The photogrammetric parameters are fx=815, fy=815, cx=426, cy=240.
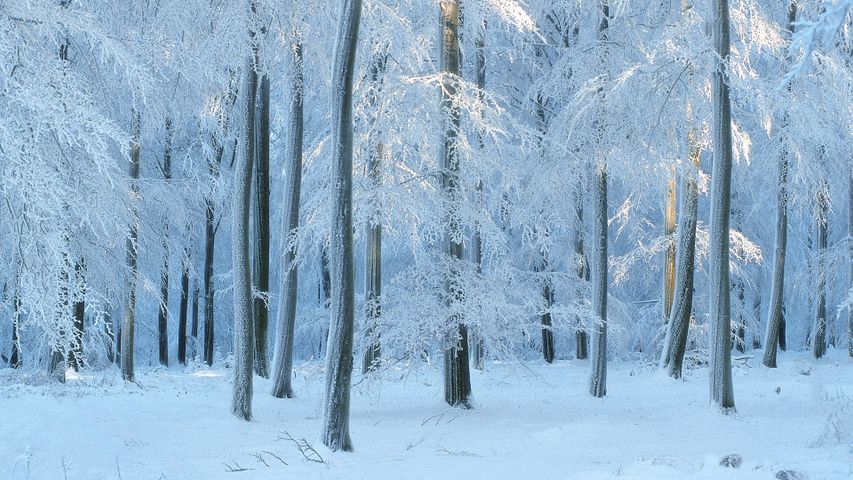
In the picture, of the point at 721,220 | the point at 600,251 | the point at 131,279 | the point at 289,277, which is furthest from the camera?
the point at 131,279

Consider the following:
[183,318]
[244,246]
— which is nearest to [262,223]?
[244,246]

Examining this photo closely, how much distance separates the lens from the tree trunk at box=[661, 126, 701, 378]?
16078 mm

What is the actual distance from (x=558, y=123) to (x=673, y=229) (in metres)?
5.32

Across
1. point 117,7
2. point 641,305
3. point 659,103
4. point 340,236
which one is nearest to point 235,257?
point 340,236

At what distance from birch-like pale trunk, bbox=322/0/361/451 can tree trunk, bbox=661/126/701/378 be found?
9.17 m

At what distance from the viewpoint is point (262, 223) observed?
569 inches

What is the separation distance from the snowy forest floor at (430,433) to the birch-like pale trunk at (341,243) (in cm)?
37

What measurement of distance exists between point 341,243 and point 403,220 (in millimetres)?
2353

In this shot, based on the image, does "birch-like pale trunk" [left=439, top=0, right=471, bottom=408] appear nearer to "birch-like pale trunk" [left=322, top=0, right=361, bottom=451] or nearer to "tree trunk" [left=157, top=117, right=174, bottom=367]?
"birch-like pale trunk" [left=322, top=0, right=361, bottom=451]

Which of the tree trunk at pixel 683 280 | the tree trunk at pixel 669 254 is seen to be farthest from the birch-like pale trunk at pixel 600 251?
the tree trunk at pixel 669 254

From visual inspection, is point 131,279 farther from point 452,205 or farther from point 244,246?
point 452,205

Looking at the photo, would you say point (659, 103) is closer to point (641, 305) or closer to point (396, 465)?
point (396, 465)

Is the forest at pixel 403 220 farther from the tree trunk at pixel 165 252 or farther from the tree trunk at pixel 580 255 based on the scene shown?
the tree trunk at pixel 580 255

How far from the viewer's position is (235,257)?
11258 millimetres
